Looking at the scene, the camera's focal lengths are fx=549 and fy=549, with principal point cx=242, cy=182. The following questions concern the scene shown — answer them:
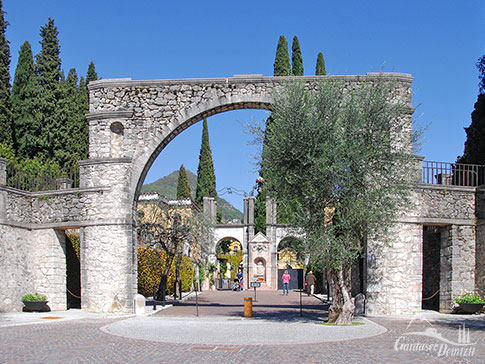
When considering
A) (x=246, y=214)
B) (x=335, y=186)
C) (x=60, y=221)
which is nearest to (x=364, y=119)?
(x=335, y=186)

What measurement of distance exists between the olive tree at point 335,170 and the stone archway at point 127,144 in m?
2.98

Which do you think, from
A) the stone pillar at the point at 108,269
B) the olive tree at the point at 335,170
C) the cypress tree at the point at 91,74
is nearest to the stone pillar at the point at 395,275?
the olive tree at the point at 335,170

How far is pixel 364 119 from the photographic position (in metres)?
13.5

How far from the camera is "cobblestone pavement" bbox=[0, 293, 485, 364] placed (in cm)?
831

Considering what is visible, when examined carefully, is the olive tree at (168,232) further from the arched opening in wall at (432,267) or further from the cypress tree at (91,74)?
the cypress tree at (91,74)

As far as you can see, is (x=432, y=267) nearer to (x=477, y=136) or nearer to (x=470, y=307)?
(x=470, y=307)

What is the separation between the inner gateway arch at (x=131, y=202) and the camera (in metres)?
16.3

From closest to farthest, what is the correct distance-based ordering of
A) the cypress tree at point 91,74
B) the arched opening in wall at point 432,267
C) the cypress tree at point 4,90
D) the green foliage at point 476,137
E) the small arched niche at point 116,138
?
the small arched niche at point 116,138
the arched opening in wall at point 432,267
the green foliage at point 476,137
the cypress tree at point 4,90
the cypress tree at point 91,74

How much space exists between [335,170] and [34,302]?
399 inches

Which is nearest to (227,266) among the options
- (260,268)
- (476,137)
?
(260,268)

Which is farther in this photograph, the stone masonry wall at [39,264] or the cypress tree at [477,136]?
the cypress tree at [477,136]

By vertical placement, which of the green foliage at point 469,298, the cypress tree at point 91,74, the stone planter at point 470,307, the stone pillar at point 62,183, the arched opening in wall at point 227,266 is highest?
the cypress tree at point 91,74

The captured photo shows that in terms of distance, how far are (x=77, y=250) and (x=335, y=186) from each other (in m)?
10.5

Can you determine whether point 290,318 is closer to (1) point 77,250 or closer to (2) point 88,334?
(2) point 88,334
